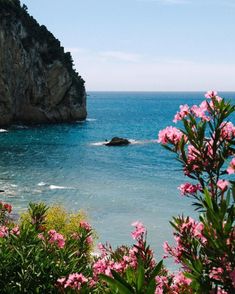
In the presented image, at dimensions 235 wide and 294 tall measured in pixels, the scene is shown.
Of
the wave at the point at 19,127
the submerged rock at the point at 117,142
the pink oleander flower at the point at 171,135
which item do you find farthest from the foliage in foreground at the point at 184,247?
the wave at the point at 19,127

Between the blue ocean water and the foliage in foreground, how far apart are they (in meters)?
26.5

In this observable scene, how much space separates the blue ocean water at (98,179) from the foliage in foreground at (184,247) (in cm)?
2654

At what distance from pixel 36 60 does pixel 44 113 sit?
48.1 ft

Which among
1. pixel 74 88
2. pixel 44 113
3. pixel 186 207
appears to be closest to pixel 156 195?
pixel 186 207

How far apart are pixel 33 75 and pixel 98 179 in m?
62.2

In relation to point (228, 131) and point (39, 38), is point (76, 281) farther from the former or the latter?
point (39, 38)

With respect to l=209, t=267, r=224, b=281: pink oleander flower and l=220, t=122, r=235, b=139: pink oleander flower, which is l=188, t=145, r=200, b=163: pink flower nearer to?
l=220, t=122, r=235, b=139: pink oleander flower

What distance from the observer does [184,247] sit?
7422 mm

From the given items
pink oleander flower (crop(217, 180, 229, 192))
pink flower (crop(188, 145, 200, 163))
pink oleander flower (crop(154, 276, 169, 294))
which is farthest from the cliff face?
pink oleander flower (crop(217, 180, 229, 192))

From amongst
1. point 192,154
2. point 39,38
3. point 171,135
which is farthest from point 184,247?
point 39,38

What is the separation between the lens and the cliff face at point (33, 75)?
350 ft

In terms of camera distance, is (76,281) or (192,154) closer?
(192,154)

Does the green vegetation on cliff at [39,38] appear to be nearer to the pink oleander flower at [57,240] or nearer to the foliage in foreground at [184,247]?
the pink oleander flower at [57,240]

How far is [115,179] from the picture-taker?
66938 mm
